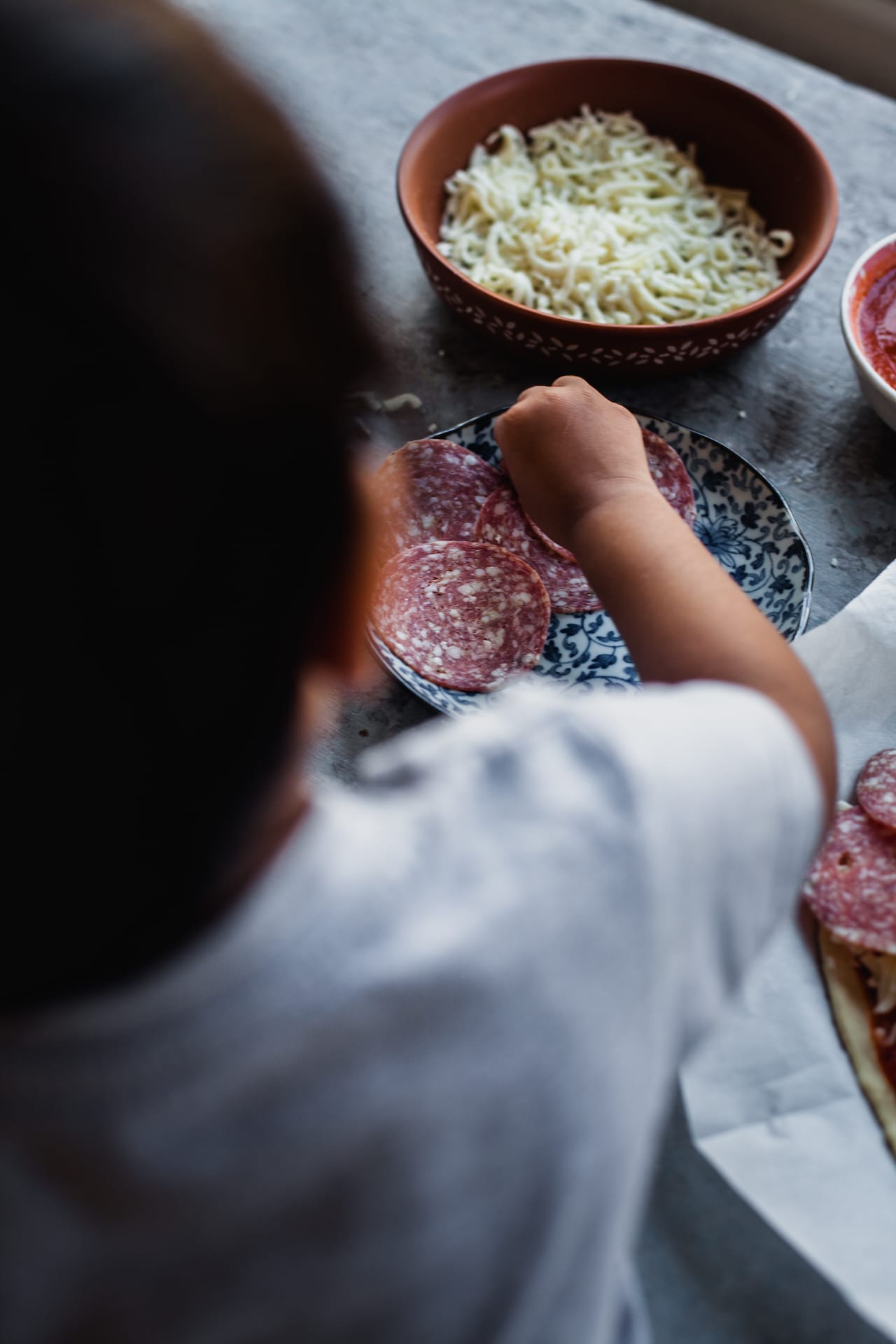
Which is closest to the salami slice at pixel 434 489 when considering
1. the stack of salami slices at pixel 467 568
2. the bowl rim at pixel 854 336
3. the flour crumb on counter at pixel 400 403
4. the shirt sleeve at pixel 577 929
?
the stack of salami slices at pixel 467 568

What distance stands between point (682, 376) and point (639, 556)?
0.42 meters

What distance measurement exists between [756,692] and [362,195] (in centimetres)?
91

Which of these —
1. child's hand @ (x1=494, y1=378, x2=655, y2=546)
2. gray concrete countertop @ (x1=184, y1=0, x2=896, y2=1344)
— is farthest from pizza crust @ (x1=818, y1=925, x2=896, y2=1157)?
child's hand @ (x1=494, y1=378, x2=655, y2=546)

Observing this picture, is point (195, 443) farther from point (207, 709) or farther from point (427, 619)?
point (427, 619)

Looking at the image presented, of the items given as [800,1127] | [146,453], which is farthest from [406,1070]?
[800,1127]

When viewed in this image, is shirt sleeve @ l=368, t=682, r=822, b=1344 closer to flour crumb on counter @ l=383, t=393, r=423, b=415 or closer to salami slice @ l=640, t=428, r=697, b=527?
salami slice @ l=640, t=428, r=697, b=527

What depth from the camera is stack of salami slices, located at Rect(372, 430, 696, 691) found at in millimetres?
779

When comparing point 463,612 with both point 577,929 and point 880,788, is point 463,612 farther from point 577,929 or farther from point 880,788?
point 577,929

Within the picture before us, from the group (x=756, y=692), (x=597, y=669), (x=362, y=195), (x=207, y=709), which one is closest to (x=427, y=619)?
(x=597, y=669)

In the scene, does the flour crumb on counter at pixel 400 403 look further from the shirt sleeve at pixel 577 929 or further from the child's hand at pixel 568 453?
the shirt sleeve at pixel 577 929

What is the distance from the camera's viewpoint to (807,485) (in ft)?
3.08

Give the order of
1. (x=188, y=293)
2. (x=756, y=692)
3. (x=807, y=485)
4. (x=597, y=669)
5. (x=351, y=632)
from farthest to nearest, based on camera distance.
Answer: (x=807, y=485) < (x=597, y=669) < (x=756, y=692) < (x=351, y=632) < (x=188, y=293)

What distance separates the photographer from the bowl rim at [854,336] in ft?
2.84

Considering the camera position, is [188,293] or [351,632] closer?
[188,293]
